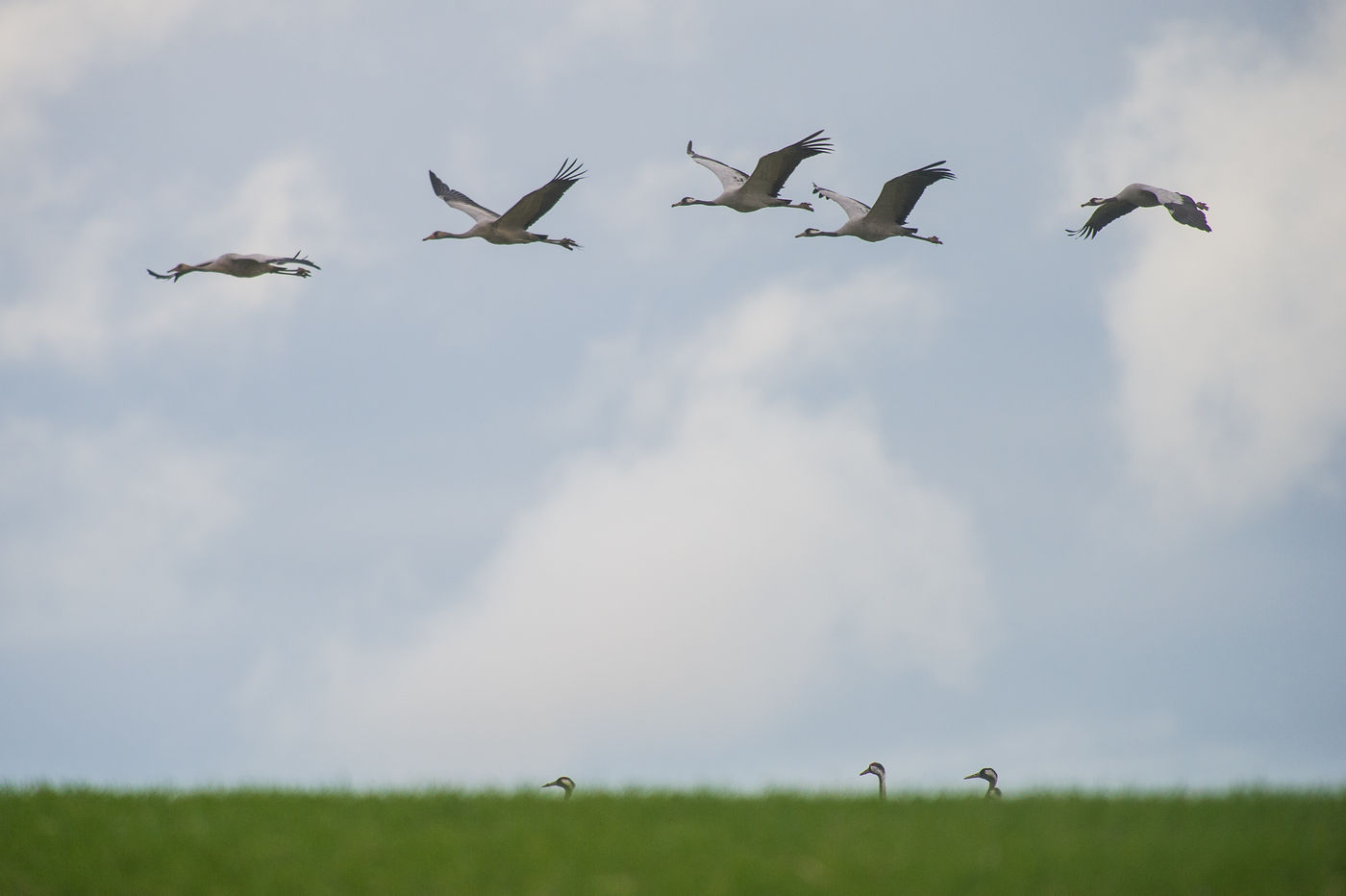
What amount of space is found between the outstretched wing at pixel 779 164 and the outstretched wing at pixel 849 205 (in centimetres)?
142

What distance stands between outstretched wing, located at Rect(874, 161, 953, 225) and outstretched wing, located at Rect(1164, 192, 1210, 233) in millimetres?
3353

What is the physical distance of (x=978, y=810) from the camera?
38.7 ft

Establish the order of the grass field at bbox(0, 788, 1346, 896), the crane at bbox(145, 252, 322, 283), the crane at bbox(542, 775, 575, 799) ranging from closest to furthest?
the grass field at bbox(0, 788, 1346, 896)
the crane at bbox(542, 775, 575, 799)
the crane at bbox(145, 252, 322, 283)

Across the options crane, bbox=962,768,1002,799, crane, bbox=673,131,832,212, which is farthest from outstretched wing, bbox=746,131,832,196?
crane, bbox=962,768,1002,799

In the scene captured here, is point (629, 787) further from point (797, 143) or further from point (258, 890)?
point (797, 143)

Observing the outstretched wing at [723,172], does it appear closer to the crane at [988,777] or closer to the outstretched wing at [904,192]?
the outstretched wing at [904,192]

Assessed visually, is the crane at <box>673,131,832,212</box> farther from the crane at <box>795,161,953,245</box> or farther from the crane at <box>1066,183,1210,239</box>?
the crane at <box>1066,183,1210,239</box>

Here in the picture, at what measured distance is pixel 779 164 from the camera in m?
20.8

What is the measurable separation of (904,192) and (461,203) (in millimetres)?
7457

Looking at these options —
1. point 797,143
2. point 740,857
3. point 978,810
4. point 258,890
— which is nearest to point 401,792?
point 258,890

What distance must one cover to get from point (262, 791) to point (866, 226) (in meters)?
13.5

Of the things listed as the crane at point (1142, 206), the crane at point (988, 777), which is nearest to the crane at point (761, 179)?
the crane at point (1142, 206)

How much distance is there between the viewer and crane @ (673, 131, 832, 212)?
2050 cm

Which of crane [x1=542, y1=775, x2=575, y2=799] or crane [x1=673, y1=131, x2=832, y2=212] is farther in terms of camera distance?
crane [x1=673, y1=131, x2=832, y2=212]
